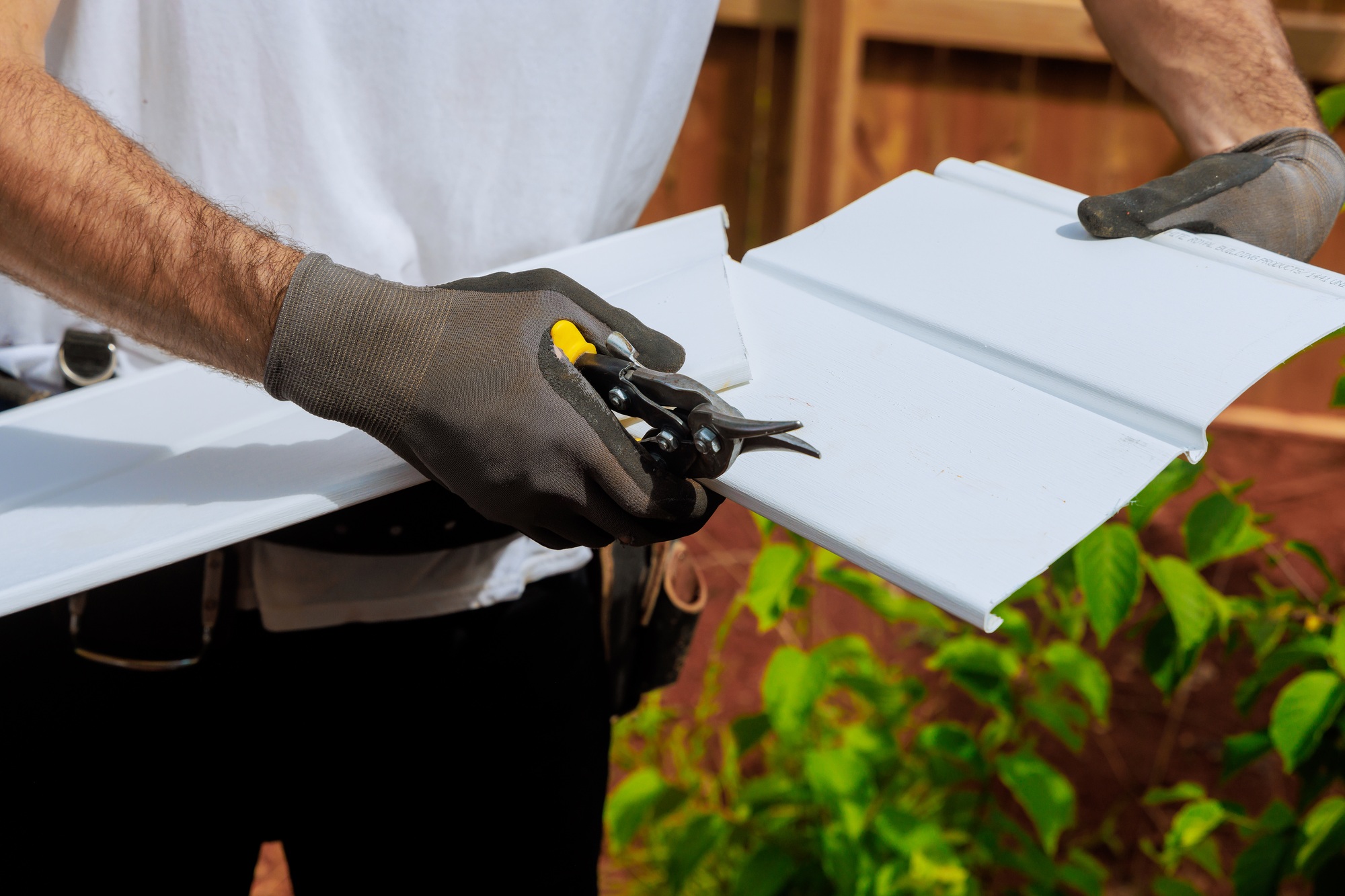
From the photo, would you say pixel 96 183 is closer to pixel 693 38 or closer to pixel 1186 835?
pixel 693 38

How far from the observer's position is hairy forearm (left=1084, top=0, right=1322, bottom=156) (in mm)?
1340

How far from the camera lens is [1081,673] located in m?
1.66

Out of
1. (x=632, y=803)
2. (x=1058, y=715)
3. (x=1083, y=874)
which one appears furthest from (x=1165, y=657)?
(x=632, y=803)

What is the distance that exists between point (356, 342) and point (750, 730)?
1.16m

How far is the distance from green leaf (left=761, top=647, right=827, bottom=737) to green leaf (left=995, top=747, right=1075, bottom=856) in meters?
0.34

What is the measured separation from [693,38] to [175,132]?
24.2 inches

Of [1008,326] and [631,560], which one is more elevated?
[1008,326]

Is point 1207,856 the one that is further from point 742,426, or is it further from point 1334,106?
point 742,426

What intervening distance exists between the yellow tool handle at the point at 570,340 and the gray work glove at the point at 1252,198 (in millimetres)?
596

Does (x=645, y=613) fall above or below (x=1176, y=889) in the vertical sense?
above

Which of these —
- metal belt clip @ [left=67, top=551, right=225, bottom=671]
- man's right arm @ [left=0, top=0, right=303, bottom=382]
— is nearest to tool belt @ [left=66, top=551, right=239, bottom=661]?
metal belt clip @ [left=67, top=551, right=225, bottom=671]

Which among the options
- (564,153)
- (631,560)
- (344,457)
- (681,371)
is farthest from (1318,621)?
(344,457)

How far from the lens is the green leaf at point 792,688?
1.56 meters

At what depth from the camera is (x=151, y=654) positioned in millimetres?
1200
